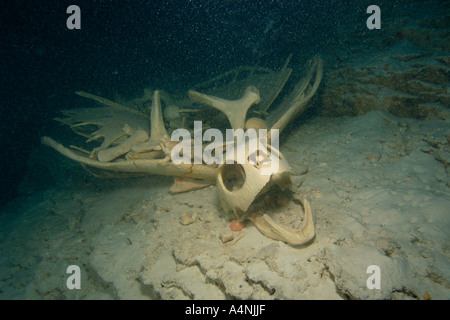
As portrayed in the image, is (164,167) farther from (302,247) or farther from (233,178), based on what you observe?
(302,247)

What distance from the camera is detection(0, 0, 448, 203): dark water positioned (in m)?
8.98

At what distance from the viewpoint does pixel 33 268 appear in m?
3.45

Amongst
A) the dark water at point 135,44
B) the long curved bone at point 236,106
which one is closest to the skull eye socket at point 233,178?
the long curved bone at point 236,106

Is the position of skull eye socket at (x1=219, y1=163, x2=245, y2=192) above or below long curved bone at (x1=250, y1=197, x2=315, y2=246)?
above

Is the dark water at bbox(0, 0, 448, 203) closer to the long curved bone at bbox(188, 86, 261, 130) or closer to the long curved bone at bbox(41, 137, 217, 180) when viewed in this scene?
the long curved bone at bbox(188, 86, 261, 130)

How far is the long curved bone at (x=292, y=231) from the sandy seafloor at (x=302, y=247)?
0.34ft

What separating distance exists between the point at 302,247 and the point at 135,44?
16.1 metres

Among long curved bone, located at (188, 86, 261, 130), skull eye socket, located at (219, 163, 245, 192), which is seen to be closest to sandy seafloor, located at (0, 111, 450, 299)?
skull eye socket, located at (219, 163, 245, 192)

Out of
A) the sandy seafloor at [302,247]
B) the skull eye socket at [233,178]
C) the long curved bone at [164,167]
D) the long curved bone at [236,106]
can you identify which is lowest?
the sandy seafloor at [302,247]

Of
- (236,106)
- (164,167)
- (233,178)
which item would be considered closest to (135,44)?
(236,106)

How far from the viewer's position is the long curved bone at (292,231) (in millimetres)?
1985

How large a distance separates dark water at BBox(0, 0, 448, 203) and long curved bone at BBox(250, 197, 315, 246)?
20.0 feet

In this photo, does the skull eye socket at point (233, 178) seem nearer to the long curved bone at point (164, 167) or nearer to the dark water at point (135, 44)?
the long curved bone at point (164, 167)

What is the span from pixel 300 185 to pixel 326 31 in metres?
8.26
